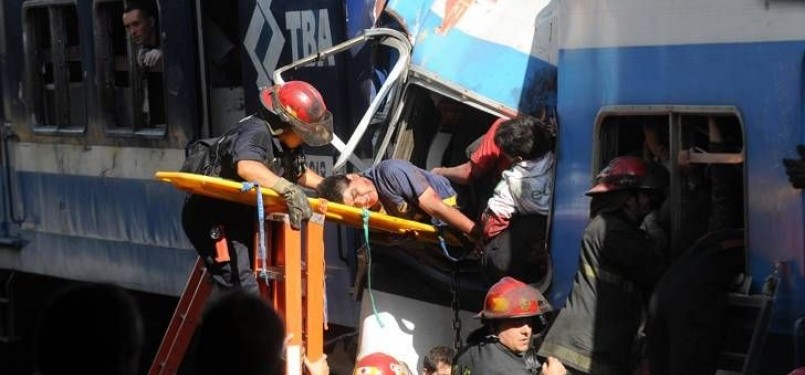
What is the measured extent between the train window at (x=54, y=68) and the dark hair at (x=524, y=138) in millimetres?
4106

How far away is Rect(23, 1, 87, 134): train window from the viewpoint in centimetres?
896

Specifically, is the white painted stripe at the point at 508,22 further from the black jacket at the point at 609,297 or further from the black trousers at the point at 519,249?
the black jacket at the point at 609,297

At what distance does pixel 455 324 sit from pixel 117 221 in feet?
11.4

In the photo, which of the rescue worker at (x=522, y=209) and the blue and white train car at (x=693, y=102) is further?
the rescue worker at (x=522, y=209)

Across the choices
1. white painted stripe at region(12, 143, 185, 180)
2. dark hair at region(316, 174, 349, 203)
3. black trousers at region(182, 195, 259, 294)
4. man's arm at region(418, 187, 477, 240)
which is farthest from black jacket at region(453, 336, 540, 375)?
white painted stripe at region(12, 143, 185, 180)

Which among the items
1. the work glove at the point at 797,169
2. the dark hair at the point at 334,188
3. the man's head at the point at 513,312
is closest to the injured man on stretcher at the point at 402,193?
the dark hair at the point at 334,188

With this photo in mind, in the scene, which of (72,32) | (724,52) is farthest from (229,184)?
(72,32)

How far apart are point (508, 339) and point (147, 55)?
399 centimetres

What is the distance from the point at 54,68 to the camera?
359 inches

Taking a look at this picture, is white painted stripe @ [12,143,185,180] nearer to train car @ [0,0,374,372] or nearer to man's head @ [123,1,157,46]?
train car @ [0,0,374,372]

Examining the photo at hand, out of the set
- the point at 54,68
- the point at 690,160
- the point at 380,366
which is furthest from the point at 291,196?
the point at 54,68

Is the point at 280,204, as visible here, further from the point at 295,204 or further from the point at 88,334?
the point at 88,334

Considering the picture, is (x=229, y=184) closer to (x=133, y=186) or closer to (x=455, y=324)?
(x=455, y=324)

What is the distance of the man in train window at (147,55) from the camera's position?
26.7 ft
